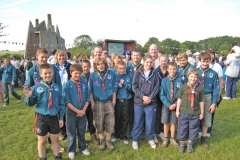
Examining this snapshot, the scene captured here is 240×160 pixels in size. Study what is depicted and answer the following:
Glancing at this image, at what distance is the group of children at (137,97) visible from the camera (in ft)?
11.7

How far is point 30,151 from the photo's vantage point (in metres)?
3.91

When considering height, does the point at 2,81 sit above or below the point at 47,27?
below

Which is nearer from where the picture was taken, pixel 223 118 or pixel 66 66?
pixel 66 66

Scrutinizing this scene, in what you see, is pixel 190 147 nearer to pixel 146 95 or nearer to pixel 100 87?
pixel 146 95

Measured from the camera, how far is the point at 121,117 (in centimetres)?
425

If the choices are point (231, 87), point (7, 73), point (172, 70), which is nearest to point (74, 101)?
point (172, 70)

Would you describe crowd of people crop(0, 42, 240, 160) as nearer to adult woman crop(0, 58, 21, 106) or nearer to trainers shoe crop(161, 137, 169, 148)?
trainers shoe crop(161, 137, 169, 148)

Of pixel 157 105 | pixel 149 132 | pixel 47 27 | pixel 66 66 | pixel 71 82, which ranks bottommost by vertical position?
pixel 149 132

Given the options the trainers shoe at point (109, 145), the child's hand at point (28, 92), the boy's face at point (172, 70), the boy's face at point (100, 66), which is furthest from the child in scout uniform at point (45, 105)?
the boy's face at point (172, 70)

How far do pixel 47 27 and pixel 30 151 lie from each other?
2540cm

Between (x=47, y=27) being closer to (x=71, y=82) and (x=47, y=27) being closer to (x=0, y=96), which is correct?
(x=0, y=96)

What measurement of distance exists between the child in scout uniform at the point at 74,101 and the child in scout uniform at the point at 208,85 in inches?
95.9

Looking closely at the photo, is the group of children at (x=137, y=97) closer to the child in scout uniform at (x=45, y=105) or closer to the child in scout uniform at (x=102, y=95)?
the child in scout uniform at (x=102, y=95)

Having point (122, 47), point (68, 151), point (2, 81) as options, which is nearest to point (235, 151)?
point (68, 151)
